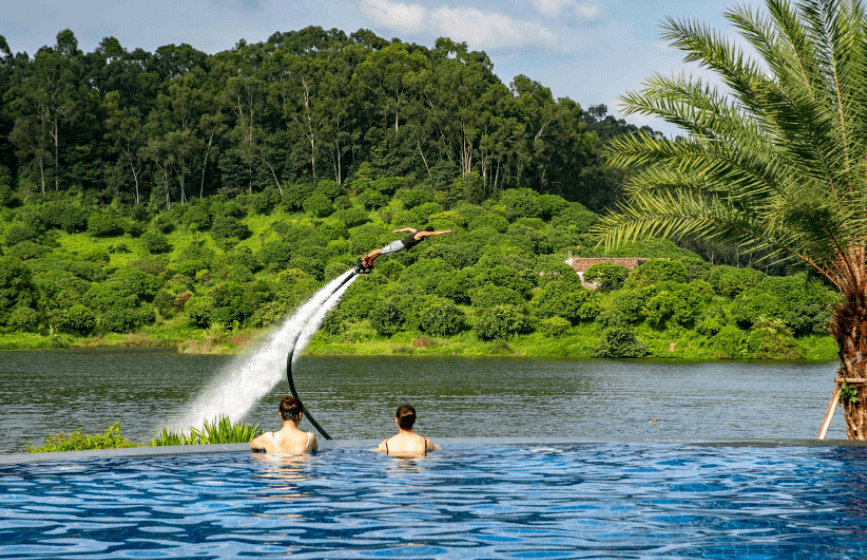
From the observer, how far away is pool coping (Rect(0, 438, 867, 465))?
12.8m

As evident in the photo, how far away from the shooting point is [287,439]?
13320 millimetres

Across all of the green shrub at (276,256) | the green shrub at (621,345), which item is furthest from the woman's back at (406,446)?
the green shrub at (276,256)

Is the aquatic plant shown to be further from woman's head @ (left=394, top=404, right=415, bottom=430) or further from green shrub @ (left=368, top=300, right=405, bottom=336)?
green shrub @ (left=368, top=300, right=405, bottom=336)

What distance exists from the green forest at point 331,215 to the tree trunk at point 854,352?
2352 inches

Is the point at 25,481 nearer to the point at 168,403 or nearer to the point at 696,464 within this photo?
the point at 696,464

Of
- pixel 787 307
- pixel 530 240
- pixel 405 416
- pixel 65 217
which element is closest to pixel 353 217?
pixel 530 240

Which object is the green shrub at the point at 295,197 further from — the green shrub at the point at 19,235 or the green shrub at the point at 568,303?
the green shrub at the point at 568,303

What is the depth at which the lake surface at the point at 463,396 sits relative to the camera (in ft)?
120

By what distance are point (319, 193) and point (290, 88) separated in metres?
29.8

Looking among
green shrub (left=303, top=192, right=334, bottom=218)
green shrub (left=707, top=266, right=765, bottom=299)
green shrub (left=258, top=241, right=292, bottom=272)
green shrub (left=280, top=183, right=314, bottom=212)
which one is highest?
green shrub (left=280, top=183, right=314, bottom=212)

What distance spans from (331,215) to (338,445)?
105495 mm

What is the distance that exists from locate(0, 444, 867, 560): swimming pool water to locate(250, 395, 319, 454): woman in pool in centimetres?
18

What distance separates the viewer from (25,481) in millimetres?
11273

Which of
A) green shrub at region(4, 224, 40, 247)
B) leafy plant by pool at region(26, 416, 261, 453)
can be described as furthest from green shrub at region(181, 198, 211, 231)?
leafy plant by pool at region(26, 416, 261, 453)
